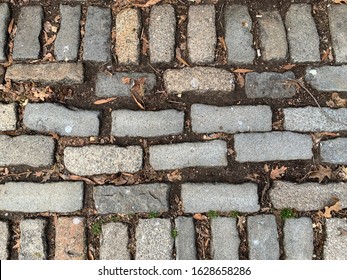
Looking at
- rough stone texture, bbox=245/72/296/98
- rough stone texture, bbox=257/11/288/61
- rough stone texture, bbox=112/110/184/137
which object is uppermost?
rough stone texture, bbox=257/11/288/61

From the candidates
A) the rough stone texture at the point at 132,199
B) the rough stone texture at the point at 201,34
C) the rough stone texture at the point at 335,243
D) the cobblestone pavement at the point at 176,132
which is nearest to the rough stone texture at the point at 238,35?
the cobblestone pavement at the point at 176,132

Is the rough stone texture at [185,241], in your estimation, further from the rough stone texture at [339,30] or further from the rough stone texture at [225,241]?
the rough stone texture at [339,30]

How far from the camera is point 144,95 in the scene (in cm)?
349

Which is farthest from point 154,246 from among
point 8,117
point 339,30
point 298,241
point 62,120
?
point 339,30

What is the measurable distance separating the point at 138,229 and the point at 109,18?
154 cm

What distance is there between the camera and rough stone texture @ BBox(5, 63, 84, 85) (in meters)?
3.50

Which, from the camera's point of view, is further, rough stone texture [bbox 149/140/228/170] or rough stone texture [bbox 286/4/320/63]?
rough stone texture [bbox 286/4/320/63]

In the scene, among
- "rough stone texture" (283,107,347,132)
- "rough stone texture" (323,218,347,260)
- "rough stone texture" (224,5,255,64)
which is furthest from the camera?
"rough stone texture" (224,5,255,64)

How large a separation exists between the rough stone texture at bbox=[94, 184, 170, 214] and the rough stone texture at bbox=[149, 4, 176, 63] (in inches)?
36.2

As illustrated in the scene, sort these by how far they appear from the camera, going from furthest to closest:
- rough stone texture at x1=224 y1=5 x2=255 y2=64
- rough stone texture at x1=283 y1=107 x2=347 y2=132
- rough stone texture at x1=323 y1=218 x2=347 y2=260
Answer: rough stone texture at x1=224 y1=5 x2=255 y2=64 → rough stone texture at x1=283 y1=107 x2=347 y2=132 → rough stone texture at x1=323 y1=218 x2=347 y2=260

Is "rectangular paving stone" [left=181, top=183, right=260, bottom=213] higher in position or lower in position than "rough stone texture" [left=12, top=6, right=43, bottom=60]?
lower

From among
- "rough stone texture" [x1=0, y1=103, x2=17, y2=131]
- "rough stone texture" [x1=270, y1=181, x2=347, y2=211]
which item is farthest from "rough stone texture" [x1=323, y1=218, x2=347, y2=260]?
"rough stone texture" [x1=0, y1=103, x2=17, y2=131]

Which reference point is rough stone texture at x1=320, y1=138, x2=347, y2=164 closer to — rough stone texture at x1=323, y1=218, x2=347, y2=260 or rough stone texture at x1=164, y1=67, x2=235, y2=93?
rough stone texture at x1=323, y1=218, x2=347, y2=260

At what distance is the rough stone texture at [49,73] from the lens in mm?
3504
